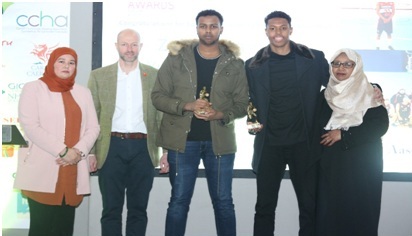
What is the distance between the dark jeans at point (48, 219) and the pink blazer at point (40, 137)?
0.39 ft

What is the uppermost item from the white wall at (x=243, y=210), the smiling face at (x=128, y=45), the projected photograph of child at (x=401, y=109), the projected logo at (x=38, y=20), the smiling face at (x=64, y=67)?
the projected logo at (x=38, y=20)

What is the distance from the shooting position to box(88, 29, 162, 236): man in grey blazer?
11.2 feet

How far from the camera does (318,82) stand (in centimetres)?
338

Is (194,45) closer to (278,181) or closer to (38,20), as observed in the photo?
(278,181)

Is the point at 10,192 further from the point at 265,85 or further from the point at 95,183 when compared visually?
the point at 265,85

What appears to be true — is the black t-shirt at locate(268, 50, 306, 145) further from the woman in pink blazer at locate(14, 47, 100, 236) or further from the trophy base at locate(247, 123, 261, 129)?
the woman in pink blazer at locate(14, 47, 100, 236)

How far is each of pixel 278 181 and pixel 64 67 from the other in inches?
65.9

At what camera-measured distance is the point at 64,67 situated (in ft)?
10.1

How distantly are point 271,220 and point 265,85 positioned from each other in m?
0.96

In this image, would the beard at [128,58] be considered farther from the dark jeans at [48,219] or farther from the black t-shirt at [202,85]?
the dark jeans at [48,219]

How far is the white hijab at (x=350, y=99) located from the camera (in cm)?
320

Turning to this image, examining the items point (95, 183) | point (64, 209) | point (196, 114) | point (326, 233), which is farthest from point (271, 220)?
point (95, 183)

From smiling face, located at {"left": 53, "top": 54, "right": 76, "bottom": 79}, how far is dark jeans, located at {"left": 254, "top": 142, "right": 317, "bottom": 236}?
1434 millimetres

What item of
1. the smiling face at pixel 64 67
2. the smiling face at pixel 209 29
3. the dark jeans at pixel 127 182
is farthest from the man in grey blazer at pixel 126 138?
the smiling face at pixel 209 29
